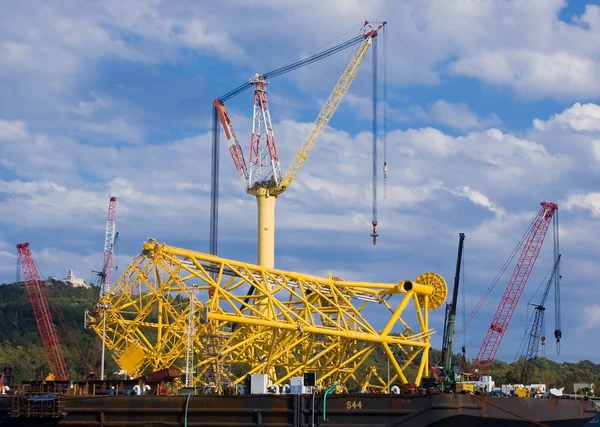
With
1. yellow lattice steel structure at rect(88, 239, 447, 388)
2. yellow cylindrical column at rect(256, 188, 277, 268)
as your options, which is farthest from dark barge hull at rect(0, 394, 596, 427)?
yellow cylindrical column at rect(256, 188, 277, 268)

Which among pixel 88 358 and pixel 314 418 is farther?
pixel 88 358

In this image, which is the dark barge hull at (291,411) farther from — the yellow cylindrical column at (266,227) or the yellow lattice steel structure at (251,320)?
the yellow cylindrical column at (266,227)

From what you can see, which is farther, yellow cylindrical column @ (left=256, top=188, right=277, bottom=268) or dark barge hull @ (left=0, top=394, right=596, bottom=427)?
yellow cylindrical column @ (left=256, top=188, right=277, bottom=268)

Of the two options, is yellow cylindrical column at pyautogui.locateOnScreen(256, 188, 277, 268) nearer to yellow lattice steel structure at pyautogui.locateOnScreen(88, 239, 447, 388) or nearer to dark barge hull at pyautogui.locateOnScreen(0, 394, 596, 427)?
yellow lattice steel structure at pyautogui.locateOnScreen(88, 239, 447, 388)

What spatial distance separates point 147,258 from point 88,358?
295 ft

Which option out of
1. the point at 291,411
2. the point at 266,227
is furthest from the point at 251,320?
the point at 266,227

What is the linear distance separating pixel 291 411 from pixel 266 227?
77.6 metres

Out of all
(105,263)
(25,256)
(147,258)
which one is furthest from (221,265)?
(105,263)

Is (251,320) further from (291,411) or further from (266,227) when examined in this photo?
(266,227)

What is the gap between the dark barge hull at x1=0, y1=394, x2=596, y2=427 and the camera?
5209 cm

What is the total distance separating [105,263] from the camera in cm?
16150

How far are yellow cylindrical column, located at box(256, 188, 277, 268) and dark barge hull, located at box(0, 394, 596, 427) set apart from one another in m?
69.9

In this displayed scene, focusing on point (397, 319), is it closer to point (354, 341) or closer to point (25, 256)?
point (354, 341)

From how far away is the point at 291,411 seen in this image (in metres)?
53.2
